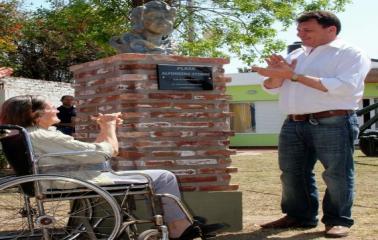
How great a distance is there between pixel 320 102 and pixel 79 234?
2099 millimetres

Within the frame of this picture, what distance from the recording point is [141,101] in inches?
203

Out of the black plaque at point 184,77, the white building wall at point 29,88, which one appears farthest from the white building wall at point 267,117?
the black plaque at point 184,77

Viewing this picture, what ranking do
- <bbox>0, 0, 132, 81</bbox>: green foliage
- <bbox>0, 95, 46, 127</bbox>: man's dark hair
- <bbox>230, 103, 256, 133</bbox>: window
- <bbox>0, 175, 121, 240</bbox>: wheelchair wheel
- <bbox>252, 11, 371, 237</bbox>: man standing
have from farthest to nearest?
<bbox>230, 103, 256, 133</bbox>: window < <bbox>0, 0, 132, 81</bbox>: green foliage < <bbox>252, 11, 371, 237</bbox>: man standing < <bbox>0, 95, 46, 127</bbox>: man's dark hair < <bbox>0, 175, 121, 240</bbox>: wheelchair wheel

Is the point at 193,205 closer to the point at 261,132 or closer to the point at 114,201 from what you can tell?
the point at 114,201

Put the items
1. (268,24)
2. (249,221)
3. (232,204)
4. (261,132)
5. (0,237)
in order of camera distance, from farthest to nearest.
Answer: (261,132), (268,24), (249,221), (232,204), (0,237)

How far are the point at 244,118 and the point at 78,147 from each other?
24349 millimetres

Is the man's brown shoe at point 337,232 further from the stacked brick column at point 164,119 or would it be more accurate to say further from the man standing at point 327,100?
the stacked brick column at point 164,119

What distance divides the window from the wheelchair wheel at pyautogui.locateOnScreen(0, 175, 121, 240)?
76.9 ft

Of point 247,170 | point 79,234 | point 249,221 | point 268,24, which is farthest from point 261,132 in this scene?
point 79,234

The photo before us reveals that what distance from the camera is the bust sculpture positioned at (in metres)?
5.63

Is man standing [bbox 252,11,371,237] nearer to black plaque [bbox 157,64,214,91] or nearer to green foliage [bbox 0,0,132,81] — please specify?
black plaque [bbox 157,64,214,91]

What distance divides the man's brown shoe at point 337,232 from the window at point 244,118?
22815 mm

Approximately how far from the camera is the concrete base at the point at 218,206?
17.3 ft

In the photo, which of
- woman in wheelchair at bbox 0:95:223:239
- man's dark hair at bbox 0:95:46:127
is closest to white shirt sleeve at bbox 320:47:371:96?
woman in wheelchair at bbox 0:95:223:239
